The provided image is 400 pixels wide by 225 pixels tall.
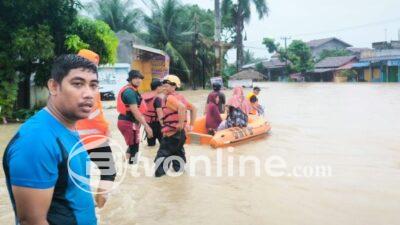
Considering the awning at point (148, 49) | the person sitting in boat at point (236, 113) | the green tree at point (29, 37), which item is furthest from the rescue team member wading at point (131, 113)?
the awning at point (148, 49)

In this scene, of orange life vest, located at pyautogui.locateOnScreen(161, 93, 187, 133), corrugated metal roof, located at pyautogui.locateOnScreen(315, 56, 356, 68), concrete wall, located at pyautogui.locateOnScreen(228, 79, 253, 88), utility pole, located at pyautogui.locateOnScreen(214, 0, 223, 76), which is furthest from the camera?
corrugated metal roof, located at pyautogui.locateOnScreen(315, 56, 356, 68)

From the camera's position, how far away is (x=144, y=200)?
19.2ft

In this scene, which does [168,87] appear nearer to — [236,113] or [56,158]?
[236,113]

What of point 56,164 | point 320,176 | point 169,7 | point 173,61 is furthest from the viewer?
point 169,7

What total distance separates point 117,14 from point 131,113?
28380 mm

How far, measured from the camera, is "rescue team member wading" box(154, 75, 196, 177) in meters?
6.43

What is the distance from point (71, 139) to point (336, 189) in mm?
5338

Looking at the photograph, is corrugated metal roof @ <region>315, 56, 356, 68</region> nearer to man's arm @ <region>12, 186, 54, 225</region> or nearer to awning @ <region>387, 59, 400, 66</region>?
awning @ <region>387, 59, 400, 66</region>

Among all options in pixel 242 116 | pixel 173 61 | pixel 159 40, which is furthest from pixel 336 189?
pixel 159 40

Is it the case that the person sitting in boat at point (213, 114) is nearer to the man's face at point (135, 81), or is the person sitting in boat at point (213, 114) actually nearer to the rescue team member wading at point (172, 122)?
the rescue team member wading at point (172, 122)

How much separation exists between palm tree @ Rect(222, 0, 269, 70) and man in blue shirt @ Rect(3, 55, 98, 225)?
127ft

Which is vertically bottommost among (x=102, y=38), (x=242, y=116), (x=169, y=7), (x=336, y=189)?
(x=336, y=189)

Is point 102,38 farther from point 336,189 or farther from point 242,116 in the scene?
point 336,189

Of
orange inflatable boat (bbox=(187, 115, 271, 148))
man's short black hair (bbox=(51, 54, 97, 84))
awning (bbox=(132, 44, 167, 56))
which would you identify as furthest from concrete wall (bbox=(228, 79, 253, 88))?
man's short black hair (bbox=(51, 54, 97, 84))
